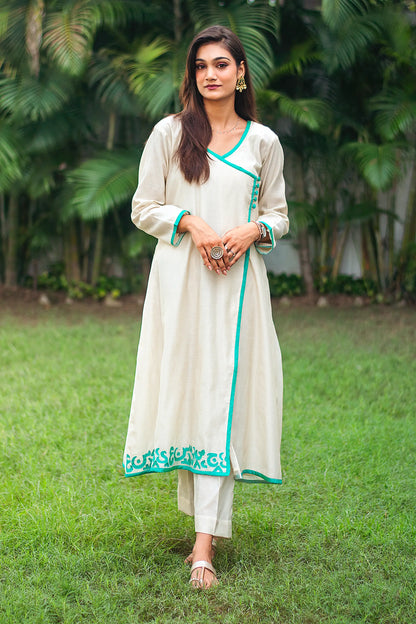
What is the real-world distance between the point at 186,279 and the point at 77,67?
4778mm

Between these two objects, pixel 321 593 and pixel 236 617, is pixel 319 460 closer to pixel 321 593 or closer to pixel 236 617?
pixel 321 593

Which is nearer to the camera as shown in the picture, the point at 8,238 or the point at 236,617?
the point at 236,617

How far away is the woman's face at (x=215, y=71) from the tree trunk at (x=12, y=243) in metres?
5.92

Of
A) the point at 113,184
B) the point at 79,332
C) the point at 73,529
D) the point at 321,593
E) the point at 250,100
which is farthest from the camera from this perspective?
the point at 113,184

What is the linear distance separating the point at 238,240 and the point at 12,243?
6276 mm

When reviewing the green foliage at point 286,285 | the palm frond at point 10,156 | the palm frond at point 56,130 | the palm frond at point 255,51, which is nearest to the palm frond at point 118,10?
the palm frond at point 56,130

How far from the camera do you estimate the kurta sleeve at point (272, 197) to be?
2443mm

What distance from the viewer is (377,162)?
22.0 feet

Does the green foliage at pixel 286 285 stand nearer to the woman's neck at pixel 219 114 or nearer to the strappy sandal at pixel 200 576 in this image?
the woman's neck at pixel 219 114

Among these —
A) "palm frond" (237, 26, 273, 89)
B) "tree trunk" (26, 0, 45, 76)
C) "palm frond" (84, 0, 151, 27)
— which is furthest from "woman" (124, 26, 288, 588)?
"tree trunk" (26, 0, 45, 76)

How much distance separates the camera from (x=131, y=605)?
220 cm

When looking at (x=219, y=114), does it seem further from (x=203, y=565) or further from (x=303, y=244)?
(x=303, y=244)

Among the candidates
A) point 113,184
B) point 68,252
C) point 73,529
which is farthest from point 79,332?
point 73,529

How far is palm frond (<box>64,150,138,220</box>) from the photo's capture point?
6.86 meters
